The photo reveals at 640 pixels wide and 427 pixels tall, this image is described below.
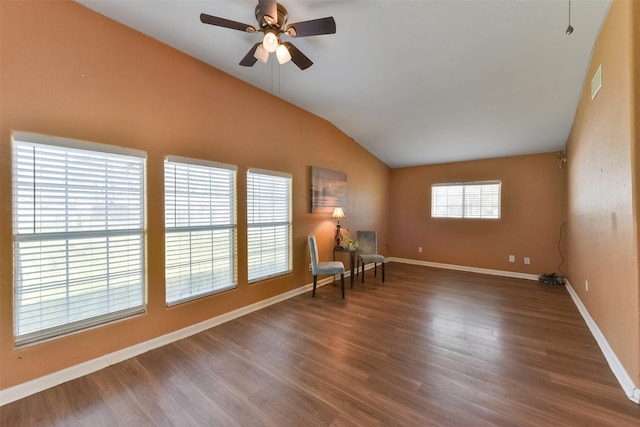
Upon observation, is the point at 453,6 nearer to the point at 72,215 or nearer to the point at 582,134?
the point at 582,134

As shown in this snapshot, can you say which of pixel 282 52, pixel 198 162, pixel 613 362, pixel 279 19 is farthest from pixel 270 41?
pixel 613 362

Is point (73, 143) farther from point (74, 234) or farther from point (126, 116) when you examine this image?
point (74, 234)

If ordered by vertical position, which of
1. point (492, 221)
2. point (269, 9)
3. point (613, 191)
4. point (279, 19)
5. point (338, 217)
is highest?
point (279, 19)

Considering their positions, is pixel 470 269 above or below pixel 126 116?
below

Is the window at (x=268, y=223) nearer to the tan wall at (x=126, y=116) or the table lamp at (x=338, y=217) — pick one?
the tan wall at (x=126, y=116)

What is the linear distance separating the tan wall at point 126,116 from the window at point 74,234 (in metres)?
0.07

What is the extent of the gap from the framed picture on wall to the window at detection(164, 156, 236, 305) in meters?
1.39

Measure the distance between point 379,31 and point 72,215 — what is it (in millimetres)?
2952

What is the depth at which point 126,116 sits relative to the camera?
86.9 inches

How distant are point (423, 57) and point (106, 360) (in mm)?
3975

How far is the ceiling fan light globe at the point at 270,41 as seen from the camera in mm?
1778

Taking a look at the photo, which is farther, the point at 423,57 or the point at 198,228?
the point at 198,228

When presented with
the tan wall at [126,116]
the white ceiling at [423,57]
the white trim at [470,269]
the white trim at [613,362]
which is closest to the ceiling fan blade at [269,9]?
the white ceiling at [423,57]

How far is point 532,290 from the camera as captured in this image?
4.02 metres
